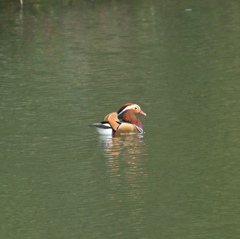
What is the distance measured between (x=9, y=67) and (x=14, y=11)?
10.1 meters

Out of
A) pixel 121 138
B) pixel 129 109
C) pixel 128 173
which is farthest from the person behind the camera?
pixel 129 109

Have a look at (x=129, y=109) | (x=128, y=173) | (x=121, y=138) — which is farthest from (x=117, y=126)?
(x=128, y=173)

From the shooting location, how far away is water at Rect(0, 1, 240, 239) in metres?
14.2

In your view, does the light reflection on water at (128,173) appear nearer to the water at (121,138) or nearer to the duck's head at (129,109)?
the water at (121,138)

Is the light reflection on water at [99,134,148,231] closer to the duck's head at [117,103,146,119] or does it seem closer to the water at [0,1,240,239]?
the water at [0,1,240,239]

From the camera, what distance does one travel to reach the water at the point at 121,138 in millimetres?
14233

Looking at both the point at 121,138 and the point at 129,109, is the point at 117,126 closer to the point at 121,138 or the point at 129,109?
the point at 121,138

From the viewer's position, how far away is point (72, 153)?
17.5 m

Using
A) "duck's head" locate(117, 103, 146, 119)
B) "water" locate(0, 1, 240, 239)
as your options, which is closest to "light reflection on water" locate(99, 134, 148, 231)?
"water" locate(0, 1, 240, 239)

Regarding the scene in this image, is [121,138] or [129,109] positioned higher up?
[129,109]

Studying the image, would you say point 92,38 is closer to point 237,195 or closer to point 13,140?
point 13,140

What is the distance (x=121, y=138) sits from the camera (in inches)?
733

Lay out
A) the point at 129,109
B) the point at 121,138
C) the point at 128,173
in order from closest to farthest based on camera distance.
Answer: the point at 128,173 → the point at 121,138 → the point at 129,109

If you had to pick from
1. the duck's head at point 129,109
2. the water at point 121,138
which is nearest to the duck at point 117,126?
the duck's head at point 129,109
